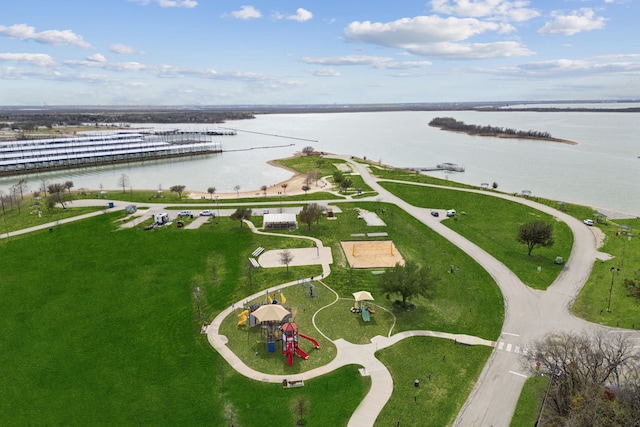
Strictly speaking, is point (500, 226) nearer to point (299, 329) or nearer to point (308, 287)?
point (308, 287)

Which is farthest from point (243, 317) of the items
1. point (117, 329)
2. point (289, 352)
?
point (117, 329)

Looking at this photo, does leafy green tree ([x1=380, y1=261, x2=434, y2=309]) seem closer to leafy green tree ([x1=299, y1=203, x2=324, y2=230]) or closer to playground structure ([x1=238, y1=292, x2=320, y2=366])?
playground structure ([x1=238, y1=292, x2=320, y2=366])

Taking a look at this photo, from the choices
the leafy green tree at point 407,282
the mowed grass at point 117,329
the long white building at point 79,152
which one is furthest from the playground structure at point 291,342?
the long white building at point 79,152

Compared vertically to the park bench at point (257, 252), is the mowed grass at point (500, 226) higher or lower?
higher

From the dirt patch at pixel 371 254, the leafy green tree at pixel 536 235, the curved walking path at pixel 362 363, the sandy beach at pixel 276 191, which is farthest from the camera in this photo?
the sandy beach at pixel 276 191

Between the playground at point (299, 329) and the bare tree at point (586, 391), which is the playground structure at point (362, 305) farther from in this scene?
the bare tree at point (586, 391)

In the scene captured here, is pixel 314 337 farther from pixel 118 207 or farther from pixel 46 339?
pixel 118 207
